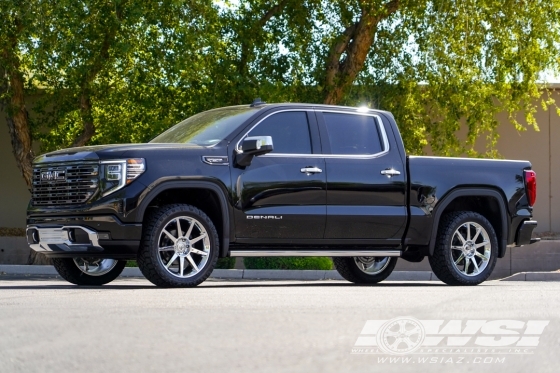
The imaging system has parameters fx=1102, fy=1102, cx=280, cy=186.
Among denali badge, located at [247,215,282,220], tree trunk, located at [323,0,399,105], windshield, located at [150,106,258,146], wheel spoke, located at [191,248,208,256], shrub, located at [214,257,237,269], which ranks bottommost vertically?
shrub, located at [214,257,237,269]

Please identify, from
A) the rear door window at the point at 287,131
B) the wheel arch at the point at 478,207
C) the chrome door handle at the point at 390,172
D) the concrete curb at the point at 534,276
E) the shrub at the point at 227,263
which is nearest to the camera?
the rear door window at the point at 287,131

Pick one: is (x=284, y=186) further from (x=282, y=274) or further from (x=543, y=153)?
(x=543, y=153)

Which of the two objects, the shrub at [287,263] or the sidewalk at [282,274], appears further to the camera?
the shrub at [287,263]

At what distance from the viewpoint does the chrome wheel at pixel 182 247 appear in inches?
427

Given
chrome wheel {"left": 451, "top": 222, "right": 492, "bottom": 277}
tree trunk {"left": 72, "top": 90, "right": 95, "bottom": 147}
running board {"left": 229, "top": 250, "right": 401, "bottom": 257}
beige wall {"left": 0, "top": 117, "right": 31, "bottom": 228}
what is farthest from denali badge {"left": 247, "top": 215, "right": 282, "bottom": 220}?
beige wall {"left": 0, "top": 117, "right": 31, "bottom": 228}

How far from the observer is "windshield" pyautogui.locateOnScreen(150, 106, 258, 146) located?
11539 mm

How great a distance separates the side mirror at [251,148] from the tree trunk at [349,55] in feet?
37.3

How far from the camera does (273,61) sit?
A: 72.7 feet

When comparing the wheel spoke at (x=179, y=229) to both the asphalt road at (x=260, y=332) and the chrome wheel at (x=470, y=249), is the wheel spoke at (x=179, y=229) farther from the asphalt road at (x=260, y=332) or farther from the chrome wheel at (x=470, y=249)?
the chrome wheel at (x=470, y=249)

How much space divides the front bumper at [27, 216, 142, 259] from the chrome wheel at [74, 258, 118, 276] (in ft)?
3.70

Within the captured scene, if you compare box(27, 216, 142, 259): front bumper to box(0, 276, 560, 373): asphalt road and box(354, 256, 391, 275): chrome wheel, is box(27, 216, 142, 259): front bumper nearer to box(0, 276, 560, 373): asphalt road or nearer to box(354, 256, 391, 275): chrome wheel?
box(0, 276, 560, 373): asphalt road

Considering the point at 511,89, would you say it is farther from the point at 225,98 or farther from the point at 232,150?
the point at 232,150

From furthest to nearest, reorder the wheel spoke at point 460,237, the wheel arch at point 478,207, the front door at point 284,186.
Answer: the wheel spoke at point 460,237 → the wheel arch at point 478,207 → the front door at point 284,186

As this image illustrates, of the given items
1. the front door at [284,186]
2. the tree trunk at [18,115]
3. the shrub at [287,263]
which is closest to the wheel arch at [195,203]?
the front door at [284,186]
